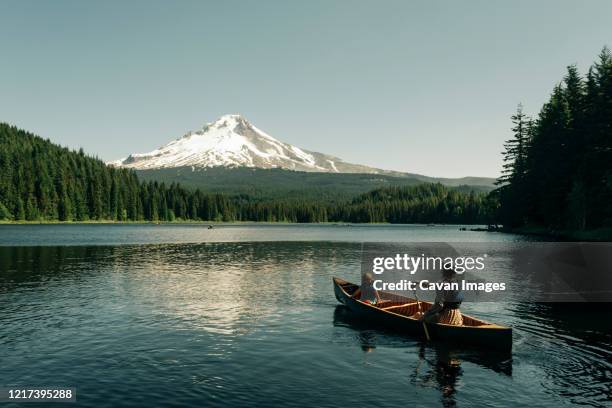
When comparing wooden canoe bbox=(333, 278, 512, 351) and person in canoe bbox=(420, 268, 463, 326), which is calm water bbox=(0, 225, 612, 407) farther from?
person in canoe bbox=(420, 268, 463, 326)

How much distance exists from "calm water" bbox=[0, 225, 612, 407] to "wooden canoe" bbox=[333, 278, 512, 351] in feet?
2.64

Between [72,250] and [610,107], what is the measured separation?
8890 centimetres

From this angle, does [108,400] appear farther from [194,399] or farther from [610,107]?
[610,107]

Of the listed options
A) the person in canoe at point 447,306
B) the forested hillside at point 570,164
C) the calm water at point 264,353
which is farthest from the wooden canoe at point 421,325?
the forested hillside at point 570,164

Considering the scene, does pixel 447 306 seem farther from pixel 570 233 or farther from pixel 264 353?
pixel 570 233

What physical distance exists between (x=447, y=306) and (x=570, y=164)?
76832mm

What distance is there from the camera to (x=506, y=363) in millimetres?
22656

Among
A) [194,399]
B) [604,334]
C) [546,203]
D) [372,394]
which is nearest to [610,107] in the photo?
[546,203]

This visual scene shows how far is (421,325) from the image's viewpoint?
2695cm

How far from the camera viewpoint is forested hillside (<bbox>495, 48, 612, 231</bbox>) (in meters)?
74.6

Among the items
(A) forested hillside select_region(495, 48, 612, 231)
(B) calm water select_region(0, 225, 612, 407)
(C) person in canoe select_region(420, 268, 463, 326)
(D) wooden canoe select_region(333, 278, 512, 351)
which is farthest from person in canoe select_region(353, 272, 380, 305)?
(A) forested hillside select_region(495, 48, 612, 231)

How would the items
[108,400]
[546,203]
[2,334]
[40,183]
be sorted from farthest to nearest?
1. [40,183]
2. [546,203]
3. [2,334]
4. [108,400]

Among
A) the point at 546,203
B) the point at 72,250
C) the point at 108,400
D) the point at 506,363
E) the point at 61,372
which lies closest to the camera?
the point at 108,400

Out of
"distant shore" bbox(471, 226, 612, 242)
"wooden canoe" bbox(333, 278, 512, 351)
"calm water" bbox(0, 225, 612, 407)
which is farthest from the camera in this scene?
"distant shore" bbox(471, 226, 612, 242)
